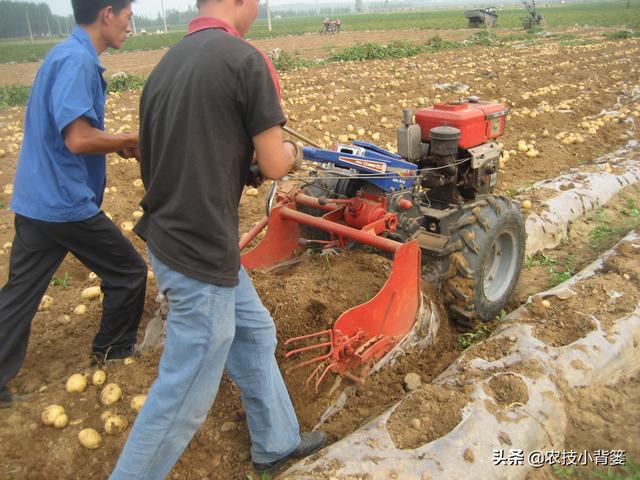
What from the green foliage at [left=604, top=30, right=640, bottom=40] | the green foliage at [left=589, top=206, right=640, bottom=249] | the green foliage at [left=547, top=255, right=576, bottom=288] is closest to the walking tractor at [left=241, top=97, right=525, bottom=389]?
the green foliage at [left=547, top=255, right=576, bottom=288]

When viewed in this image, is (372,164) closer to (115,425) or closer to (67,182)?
(67,182)

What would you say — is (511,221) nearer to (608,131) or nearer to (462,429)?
(462,429)

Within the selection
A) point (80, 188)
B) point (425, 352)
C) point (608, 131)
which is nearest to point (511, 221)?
point (425, 352)

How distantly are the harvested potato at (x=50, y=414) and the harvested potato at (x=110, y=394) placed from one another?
225 millimetres

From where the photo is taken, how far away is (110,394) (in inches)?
122

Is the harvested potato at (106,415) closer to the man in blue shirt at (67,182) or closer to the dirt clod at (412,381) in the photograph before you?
the man in blue shirt at (67,182)

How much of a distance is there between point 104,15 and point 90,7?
8 cm

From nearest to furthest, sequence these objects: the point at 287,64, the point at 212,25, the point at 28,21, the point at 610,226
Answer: the point at 212,25 < the point at 610,226 < the point at 287,64 < the point at 28,21

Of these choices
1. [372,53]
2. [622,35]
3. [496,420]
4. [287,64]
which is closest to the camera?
[496,420]

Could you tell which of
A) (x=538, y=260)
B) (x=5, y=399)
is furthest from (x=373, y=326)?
(x=538, y=260)

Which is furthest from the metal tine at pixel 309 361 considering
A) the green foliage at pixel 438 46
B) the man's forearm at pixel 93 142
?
the green foliage at pixel 438 46

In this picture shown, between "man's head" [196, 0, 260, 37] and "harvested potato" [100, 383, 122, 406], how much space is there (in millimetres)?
2161

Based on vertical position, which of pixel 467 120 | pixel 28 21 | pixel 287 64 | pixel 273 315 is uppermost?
pixel 28 21

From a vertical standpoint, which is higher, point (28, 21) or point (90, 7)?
point (28, 21)
